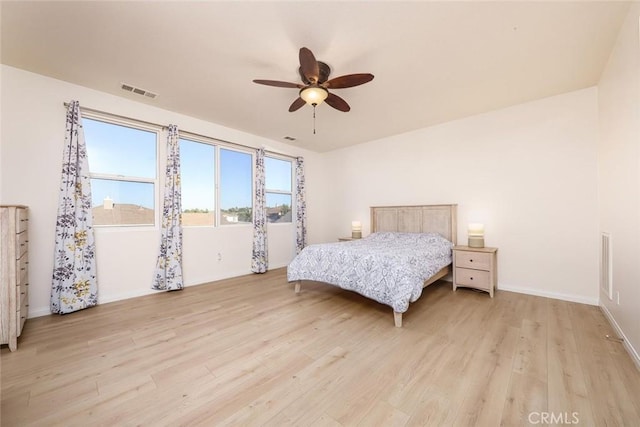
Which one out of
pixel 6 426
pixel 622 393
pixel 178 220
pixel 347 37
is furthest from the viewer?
pixel 178 220

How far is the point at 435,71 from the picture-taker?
260 cm

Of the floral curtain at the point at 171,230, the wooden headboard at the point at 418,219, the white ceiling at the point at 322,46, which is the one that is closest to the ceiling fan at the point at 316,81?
the white ceiling at the point at 322,46

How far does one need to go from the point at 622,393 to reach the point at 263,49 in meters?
3.62

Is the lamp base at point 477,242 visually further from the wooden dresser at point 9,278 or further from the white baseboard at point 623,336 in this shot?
the wooden dresser at point 9,278

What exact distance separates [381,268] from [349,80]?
74.5 inches

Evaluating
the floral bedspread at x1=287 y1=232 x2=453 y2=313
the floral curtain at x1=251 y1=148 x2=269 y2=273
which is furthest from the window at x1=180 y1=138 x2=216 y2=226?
the floral bedspread at x1=287 y1=232 x2=453 y2=313

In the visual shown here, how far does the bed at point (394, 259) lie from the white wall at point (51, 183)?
1983 mm

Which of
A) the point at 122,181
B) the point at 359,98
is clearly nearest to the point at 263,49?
the point at 359,98

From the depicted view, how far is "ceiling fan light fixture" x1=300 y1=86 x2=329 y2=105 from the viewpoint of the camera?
231cm

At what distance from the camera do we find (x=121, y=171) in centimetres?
327

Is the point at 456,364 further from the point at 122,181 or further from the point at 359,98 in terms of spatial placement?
the point at 122,181

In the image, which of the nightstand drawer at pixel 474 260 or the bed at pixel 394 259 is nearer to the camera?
the bed at pixel 394 259

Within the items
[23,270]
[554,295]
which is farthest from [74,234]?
[554,295]

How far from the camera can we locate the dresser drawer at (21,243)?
203 cm
